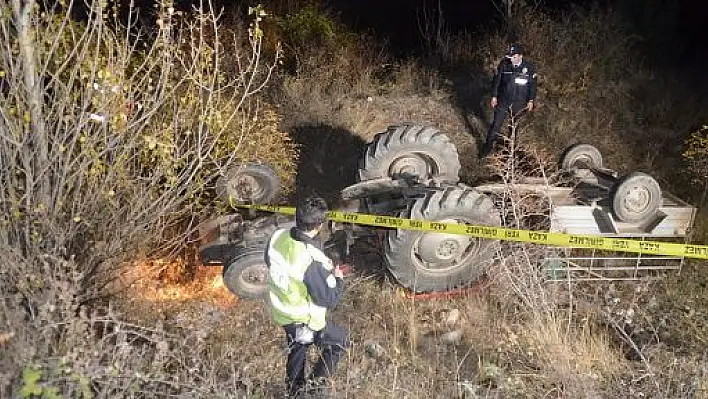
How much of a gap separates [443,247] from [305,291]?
2117mm

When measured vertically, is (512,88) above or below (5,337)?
above

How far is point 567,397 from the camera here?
464 cm

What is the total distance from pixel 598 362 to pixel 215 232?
11.3 feet

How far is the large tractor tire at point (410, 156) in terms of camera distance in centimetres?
709

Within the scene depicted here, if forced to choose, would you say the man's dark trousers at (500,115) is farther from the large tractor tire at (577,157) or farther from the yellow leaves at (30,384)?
the yellow leaves at (30,384)

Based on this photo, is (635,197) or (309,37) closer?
(635,197)

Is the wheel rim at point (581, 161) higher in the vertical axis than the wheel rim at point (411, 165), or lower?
higher

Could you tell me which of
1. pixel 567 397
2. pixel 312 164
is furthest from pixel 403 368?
pixel 312 164

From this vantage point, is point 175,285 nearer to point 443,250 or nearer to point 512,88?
point 443,250

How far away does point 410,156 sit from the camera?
7.21 metres

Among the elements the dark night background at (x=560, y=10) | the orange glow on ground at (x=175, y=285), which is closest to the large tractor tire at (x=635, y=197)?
the orange glow on ground at (x=175, y=285)

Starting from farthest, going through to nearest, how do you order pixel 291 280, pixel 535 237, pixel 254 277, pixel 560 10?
pixel 560 10 < pixel 254 277 < pixel 535 237 < pixel 291 280

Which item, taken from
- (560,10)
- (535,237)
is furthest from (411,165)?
(560,10)

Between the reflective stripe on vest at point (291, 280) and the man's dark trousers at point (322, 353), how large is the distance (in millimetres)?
120
